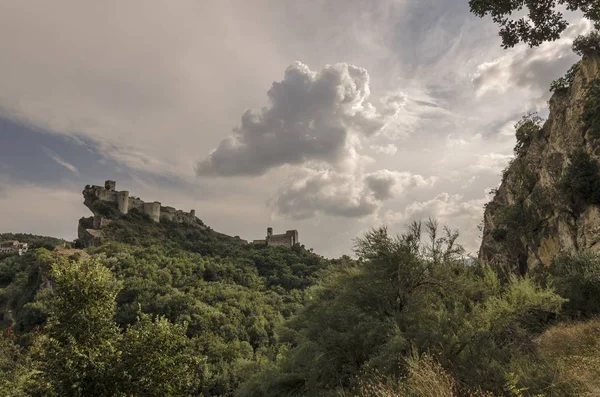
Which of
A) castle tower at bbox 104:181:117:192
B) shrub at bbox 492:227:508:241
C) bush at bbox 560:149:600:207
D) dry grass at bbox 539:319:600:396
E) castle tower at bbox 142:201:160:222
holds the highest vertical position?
castle tower at bbox 104:181:117:192

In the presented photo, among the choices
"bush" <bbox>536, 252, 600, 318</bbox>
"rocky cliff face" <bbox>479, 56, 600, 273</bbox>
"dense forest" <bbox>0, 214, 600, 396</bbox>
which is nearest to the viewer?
"dense forest" <bbox>0, 214, 600, 396</bbox>

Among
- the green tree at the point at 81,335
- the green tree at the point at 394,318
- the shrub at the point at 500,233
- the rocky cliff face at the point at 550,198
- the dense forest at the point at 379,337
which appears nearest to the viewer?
the dense forest at the point at 379,337

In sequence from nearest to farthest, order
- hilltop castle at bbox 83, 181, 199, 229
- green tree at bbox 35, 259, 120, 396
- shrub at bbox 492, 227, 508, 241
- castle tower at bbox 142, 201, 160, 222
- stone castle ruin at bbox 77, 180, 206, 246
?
green tree at bbox 35, 259, 120, 396 < shrub at bbox 492, 227, 508, 241 < stone castle ruin at bbox 77, 180, 206, 246 < hilltop castle at bbox 83, 181, 199, 229 < castle tower at bbox 142, 201, 160, 222

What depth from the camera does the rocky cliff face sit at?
2255cm

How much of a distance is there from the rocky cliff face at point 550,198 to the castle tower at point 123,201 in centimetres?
7720

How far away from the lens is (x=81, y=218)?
71.2 meters

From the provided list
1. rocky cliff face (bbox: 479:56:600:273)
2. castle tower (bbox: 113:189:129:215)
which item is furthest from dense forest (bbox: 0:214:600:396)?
castle tower (bbox: 113:189:129:215)

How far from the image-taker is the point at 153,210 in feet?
276

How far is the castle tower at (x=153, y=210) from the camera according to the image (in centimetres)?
8319

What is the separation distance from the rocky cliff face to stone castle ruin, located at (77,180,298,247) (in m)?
65.8

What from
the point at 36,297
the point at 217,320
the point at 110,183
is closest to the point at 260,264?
the point at 217,320

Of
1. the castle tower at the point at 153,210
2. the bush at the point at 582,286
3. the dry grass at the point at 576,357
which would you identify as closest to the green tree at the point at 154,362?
the dry grass at the point at 576,357

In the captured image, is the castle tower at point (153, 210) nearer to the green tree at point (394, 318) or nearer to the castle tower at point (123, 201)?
the castle tower at point (123, 201)

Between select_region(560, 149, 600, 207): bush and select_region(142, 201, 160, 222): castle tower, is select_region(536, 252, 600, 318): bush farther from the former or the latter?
select_region(142, 201, 160, 222): castle tower
